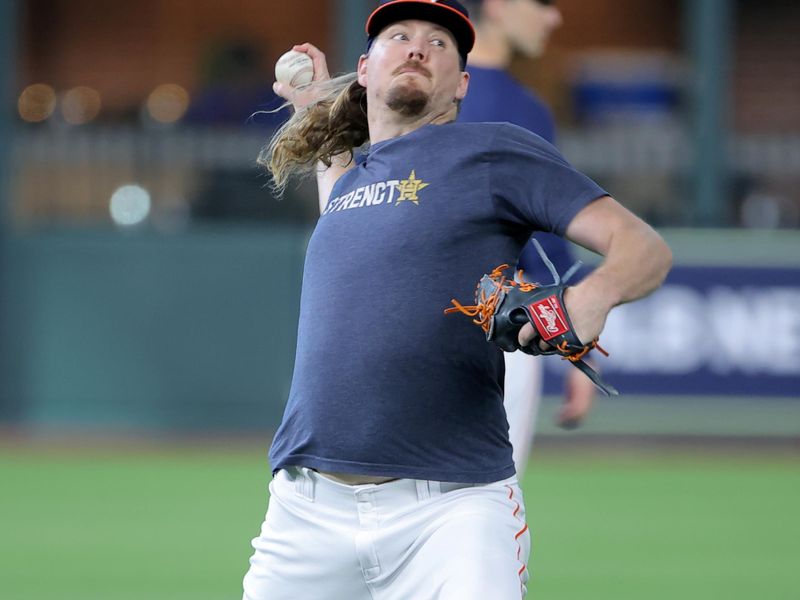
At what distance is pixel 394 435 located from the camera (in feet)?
12.4

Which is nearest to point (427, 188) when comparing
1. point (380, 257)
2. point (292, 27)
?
point (380, 257)

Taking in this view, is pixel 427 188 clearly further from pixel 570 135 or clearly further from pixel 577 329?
pixel 570 135

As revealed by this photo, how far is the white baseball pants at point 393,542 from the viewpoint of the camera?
12.1 feet

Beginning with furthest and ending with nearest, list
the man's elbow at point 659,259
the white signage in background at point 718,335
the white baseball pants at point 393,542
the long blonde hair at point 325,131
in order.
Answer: the white signage in background at point 718,335 < the long blonde hair at point 325,131 < the white baseball pants at point 393,542 < the man's elbow at point 659,259

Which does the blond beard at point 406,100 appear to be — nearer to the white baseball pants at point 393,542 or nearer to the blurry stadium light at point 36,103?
the white baseball pants at point 393,542

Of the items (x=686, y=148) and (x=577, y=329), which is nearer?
(x=577, y=329)

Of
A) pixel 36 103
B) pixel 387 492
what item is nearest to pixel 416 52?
pixel 387 492

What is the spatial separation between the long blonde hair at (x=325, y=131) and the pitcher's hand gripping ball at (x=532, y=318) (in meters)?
0.98

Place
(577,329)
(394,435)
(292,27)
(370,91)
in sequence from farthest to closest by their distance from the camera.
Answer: (292,27) < (370,91) < (394,435) < (577,329)

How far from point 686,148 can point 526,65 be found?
2.08 meters

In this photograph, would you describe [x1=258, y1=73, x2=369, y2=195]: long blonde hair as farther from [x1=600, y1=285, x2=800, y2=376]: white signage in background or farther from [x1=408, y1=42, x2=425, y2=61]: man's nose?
[x1=600, y1=285, x2=800, y2=376]: white signage in background

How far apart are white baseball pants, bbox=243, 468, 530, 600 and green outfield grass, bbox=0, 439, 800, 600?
9.83 feet

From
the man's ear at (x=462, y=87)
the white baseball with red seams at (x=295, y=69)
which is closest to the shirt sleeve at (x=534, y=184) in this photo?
the man's ear at (x=462, y=87)

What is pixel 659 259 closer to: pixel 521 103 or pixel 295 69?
pixel 295 69
